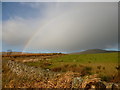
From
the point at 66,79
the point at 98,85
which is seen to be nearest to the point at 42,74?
the point at 66,79

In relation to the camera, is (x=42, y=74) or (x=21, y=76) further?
(x=21, y=76)

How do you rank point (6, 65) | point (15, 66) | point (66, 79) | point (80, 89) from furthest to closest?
1. point (6, 65)
2. point (15, 66)
3. point (66, 79)
4. point (80, 89)

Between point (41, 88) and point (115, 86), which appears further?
point (41, 88)

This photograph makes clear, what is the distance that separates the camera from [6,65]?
22.9 m

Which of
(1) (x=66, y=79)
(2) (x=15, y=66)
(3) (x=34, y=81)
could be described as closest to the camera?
(1) (x=66, y=79)

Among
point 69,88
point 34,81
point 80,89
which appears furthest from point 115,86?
point 34,81

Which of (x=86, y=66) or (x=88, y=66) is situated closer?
(x=86, y=66)

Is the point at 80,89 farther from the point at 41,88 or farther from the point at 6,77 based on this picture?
the point at 6,77

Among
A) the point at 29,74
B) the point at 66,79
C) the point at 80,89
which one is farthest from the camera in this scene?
the point at 29,74

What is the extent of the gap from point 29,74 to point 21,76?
85 cm

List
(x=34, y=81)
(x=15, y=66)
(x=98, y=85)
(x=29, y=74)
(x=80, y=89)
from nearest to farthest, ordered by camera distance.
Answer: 1. (x=98, y=85)
2. (x=80, y=89)
3. (x=34, y=81)
4. (x=29, y=74)
5. (x=15, y=66)

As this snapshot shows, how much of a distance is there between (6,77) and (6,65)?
438 cm

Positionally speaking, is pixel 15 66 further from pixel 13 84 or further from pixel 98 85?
pixel 98 85

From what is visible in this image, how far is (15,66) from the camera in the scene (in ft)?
68.5
